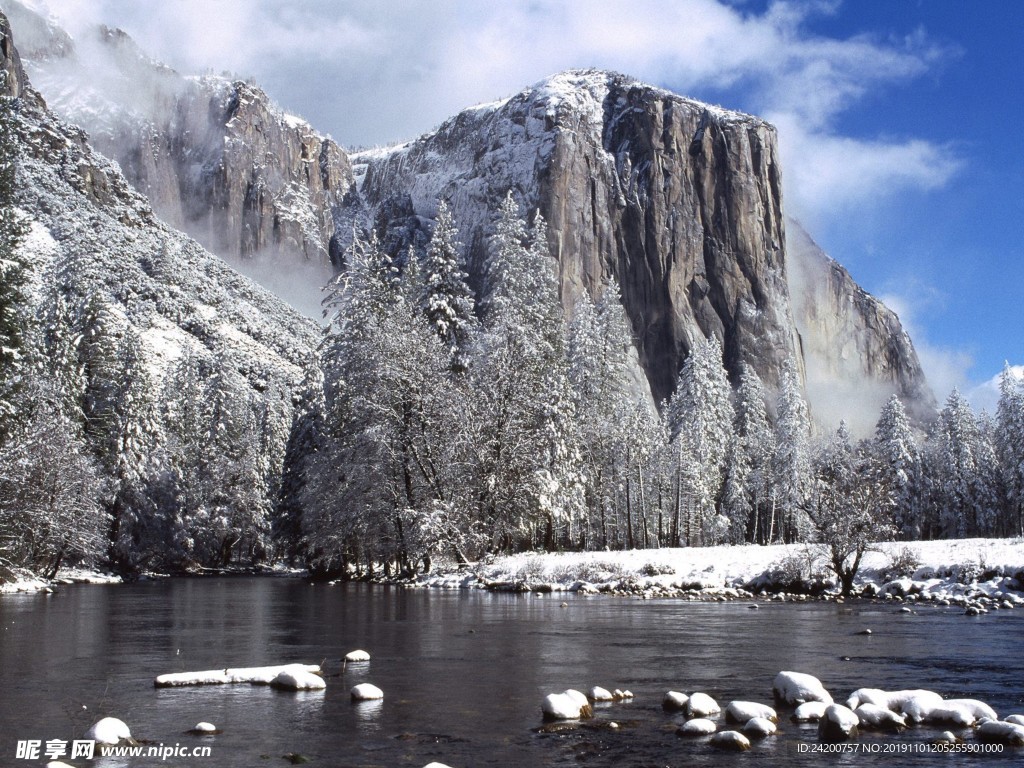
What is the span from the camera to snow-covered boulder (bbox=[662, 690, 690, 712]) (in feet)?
34.3

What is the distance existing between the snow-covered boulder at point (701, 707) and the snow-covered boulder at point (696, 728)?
2.71 ft

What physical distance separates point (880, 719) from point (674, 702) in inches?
87.8

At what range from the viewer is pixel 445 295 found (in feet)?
154

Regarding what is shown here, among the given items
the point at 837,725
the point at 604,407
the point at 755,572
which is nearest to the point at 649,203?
the point at 604,407

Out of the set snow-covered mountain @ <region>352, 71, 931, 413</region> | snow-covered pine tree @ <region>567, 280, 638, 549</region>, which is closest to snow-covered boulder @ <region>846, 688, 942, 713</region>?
snow-covered pine tree @ <region>567, 280, 638, 549</region>

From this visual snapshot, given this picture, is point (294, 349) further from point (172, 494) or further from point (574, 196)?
point (172, 494)

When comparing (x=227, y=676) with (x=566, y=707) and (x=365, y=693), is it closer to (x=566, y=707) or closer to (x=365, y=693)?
(x=365, y=693)

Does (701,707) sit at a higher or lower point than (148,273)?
lower

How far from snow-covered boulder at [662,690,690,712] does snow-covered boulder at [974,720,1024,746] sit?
3.03 meters

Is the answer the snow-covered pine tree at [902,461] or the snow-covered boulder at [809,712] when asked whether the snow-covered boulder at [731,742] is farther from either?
the snow-covered pine tree at [902,461]

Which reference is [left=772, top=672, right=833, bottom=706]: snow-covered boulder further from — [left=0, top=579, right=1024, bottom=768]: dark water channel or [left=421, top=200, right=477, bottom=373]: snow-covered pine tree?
[left=421, top=200, right=477, bottom=373]: snow-covered pine tree

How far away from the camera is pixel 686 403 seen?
233 feet

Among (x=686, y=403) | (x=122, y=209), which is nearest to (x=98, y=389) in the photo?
(x=686, y=403)

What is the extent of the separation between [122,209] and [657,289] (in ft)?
304
